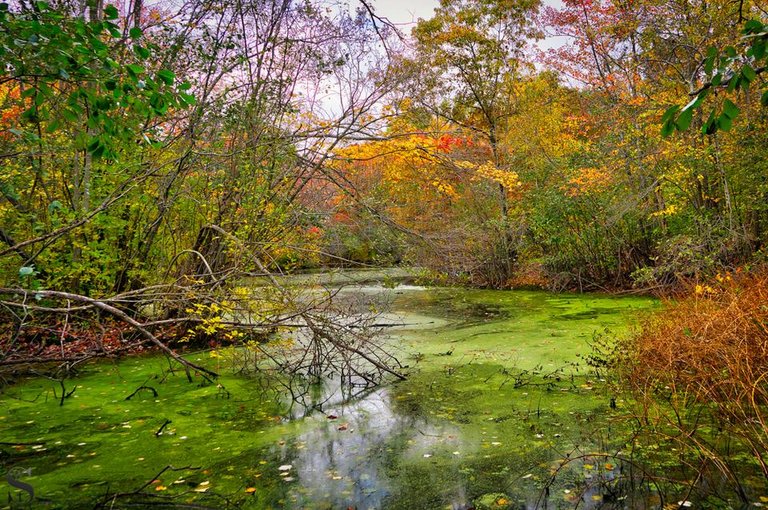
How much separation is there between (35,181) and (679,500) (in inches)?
225

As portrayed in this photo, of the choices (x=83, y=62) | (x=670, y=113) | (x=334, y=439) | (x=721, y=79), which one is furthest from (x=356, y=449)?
(x=721, y=79)

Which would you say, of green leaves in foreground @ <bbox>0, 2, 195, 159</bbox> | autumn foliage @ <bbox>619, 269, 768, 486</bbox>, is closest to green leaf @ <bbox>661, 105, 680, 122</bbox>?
green leaves in foreground @ <bbox>0, 2, 195, 159</bbox>

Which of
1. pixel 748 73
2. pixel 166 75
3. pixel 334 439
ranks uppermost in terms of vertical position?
pixel 166 75

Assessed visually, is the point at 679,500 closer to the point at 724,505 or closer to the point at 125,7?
the point at 724,505

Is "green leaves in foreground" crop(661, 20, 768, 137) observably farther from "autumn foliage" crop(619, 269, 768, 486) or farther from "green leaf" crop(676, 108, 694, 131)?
"autumn foliage" crop(619, 269, 768, 486)

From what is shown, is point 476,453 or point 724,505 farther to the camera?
point 476,453

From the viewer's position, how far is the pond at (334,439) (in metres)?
2.54

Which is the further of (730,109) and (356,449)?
(356,449)

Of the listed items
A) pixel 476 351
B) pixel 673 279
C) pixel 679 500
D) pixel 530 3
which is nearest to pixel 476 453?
pixel 679 500

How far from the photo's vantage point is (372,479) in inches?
107

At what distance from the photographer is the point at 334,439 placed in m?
3.36

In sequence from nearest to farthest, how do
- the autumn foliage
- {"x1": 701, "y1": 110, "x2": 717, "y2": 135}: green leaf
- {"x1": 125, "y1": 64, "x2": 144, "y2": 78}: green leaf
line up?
{"x1": 701, "y1": 110, "x2": 717, "y2": 135}: green leaf, {"x1": 125, "y1": 64, "x2": 144, "y2": 78}: green leaf, the autumn foliage

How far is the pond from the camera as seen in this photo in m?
2.54

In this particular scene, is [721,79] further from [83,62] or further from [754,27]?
[83,62]
